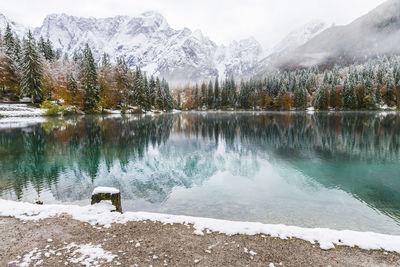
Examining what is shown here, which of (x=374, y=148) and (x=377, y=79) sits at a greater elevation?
(x=377, y=79)

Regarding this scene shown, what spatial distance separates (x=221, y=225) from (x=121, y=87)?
277 feet

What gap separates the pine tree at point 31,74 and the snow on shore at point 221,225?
6268 centimetres

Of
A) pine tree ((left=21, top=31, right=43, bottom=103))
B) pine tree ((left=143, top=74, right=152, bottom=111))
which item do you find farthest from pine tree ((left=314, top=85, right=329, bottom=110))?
pine tree ((left=21, top=31, right=43, bottom=103))

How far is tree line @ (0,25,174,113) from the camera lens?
58.5 meters

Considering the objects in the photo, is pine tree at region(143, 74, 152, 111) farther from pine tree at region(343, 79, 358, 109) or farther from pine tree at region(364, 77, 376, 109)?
pine tree at region(364, 77, 376, 109)

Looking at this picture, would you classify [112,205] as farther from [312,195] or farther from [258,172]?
[258,172]

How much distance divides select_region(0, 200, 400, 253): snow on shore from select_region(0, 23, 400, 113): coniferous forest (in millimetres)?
64009

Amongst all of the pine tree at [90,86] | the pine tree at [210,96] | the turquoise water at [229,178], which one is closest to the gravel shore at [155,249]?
the turquoise water at [229,178]

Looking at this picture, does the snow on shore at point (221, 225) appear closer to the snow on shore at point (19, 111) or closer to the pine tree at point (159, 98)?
the snow on shore at point (19, 111)

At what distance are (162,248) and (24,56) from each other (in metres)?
73.6

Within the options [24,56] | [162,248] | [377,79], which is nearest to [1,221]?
[162,248]

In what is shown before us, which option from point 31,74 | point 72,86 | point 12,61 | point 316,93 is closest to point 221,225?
point 31,74

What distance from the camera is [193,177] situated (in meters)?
15.4

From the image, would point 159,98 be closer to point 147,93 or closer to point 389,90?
point 147,93
